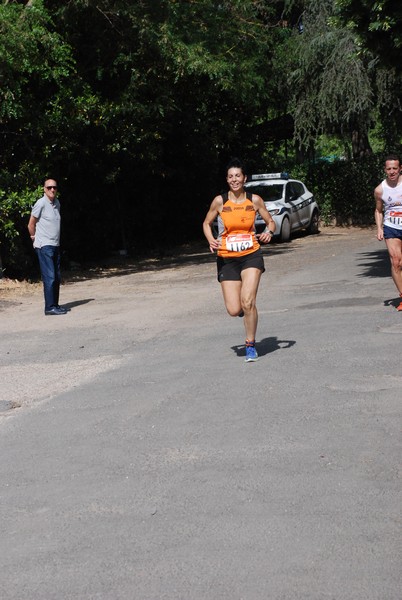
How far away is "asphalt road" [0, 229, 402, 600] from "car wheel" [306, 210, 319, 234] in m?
17.5

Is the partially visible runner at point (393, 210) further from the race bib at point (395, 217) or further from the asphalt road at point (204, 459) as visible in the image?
the asphalt road at point (204, 459)

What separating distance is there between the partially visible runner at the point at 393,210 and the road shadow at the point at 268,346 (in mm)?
2042

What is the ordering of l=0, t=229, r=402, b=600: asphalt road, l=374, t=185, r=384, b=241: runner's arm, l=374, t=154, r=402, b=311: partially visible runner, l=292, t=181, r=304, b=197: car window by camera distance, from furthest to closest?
l=292, t=181, r=304, b=197: car window → l=374, t=185, r=384, b=241: runner's arm → l=374, t=154, r=402, b=311: partially visible runner → l=0, t=229, r=402, b=600: asphalt road

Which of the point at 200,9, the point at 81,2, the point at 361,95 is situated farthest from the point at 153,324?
the point at 361,95

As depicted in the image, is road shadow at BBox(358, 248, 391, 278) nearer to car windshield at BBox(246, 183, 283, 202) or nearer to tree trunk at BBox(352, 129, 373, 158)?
car windshield at BBox(246, 183, 283, 202)

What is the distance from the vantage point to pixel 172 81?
24.3 meters

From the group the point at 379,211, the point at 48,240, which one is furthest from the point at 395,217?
the point at 48,240

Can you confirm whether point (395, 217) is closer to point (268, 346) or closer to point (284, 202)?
point (268, 346)

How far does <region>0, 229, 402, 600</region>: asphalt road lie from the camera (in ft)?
15.6

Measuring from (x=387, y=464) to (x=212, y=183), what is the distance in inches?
1001

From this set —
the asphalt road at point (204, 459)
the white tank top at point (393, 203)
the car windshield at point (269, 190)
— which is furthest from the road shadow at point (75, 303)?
the car windshield at point (269, 190)

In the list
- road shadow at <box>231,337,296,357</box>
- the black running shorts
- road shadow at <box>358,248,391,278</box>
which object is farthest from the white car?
the black running shorts

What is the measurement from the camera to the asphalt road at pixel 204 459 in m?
4.76

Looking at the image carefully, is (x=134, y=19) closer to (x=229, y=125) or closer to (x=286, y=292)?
(x=286, y=292)
